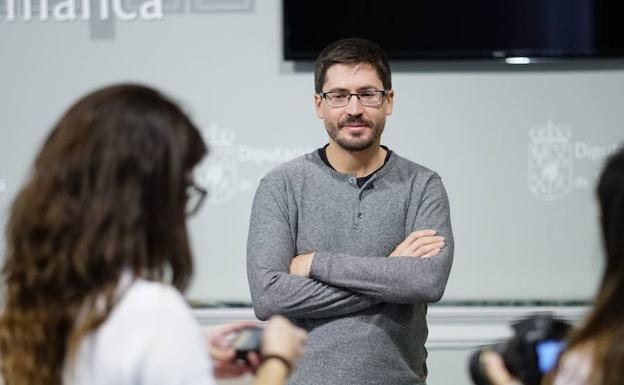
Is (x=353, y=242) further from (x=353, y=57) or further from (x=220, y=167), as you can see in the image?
(x=220, y=167)

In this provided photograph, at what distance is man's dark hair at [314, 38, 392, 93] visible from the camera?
268 cm

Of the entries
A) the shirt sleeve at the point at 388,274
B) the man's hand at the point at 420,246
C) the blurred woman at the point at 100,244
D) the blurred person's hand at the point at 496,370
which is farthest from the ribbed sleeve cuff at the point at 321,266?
the blurred woman at the point at 100,244

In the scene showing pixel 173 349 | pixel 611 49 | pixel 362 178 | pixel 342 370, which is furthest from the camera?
pixel 611 49

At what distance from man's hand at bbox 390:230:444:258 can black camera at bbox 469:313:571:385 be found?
1.00 m

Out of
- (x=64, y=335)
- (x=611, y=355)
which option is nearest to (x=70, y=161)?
(x=64, y=335)

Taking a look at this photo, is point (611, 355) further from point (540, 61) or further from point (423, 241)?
point (540, 61)

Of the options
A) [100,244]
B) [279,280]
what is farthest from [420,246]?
[100,244]

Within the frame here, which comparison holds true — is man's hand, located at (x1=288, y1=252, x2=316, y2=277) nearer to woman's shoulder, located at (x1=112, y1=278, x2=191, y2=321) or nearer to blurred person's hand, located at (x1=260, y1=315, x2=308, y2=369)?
blurred person's hand, located at (x1=260, y1=315, x2=308, y2=369)

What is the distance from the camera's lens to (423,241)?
254cm

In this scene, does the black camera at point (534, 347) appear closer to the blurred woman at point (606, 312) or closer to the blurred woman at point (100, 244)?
the blurred woman at point (606, 312)

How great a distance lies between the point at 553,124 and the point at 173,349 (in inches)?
112

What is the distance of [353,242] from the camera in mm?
2545

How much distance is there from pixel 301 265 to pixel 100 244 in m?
1.21

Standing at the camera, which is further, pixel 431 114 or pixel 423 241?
pixel 431 114
